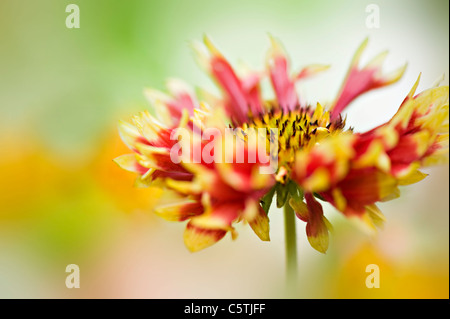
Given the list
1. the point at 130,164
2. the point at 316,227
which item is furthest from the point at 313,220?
the point at 130,164

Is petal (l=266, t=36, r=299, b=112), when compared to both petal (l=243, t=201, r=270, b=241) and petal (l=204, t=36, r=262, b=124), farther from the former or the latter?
petal (l=243, t=201, r=270, b=241)

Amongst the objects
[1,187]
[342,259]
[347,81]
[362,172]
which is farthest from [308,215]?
[1,187]


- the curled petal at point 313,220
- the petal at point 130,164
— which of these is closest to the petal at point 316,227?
the curled petal at point 313,220

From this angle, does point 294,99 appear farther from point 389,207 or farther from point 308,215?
point 389,207

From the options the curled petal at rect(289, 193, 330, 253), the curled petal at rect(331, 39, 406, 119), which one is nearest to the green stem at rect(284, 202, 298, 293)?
the curled petal at rect(289, 193, 330, 253)

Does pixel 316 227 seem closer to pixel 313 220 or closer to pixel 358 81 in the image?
pixel 313 220

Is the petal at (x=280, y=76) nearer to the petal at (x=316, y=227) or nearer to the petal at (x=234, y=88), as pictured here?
the petal at (x=234, y=88)

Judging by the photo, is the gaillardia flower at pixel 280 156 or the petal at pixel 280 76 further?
the petal at pixel 280 76

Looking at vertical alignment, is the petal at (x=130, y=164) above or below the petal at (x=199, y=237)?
above

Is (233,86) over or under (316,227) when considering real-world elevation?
A: over
